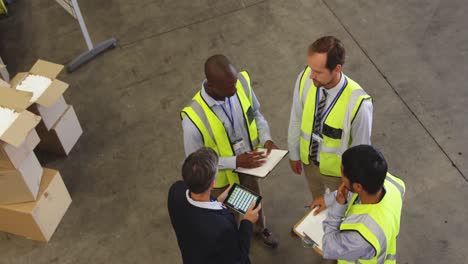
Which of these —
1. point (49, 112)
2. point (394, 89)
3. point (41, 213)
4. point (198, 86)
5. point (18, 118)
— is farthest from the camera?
point (198, 86)

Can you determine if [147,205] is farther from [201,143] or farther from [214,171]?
[214,171]

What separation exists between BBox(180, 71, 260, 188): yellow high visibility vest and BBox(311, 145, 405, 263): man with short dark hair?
2.50 ft

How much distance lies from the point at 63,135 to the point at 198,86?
1.37 meters

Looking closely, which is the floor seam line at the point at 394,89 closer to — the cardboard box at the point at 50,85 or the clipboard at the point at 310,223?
the clipboard at the point at 310,223


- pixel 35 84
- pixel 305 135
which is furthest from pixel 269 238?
pixel 35 84

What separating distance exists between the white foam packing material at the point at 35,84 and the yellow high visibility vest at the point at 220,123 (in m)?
1.64

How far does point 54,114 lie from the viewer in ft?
14.0

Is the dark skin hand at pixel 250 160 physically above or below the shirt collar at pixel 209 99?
below

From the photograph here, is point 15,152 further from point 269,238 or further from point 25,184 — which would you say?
point 269,238

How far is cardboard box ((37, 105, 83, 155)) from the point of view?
4324 millimetres

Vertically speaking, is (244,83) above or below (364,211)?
above

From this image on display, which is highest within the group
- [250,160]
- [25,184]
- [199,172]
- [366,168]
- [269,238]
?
[199,172]

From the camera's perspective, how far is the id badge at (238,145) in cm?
307

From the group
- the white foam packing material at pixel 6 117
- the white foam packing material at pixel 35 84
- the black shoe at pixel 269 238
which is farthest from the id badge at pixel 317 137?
the white foam packing material at pixel 35 84
